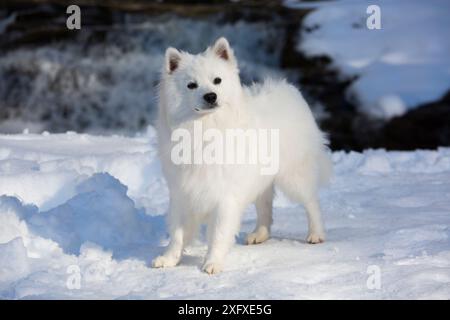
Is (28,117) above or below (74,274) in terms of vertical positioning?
below

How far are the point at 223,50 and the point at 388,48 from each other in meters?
13.1

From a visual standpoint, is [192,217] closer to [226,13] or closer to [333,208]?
[333,208]

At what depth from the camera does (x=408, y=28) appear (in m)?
17.8

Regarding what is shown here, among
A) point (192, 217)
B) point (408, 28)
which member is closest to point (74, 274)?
point (192, 217)

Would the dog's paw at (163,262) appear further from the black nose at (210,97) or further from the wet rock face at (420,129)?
the wet rock face at (420,129)

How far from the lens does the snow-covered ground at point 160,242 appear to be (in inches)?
162

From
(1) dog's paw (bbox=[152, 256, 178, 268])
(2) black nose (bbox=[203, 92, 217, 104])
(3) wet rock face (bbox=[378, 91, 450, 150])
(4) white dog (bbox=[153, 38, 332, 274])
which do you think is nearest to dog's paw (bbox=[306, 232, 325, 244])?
(4) white dog (bbox=[153, 38, 332, 274])

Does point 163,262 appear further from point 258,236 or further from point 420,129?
point 420,129

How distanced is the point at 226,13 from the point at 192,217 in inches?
587

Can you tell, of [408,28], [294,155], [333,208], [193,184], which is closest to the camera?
[193,184]

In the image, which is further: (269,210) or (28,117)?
(28,117)

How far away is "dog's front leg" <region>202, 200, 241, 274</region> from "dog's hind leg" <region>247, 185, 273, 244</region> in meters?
0.76

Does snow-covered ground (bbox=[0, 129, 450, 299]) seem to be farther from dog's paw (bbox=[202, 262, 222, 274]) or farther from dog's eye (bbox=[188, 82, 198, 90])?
dog's eye (bbox=[188, 82, 198, 90])

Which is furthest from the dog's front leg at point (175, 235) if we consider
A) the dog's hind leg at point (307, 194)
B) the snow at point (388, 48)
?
the snow at point (388, 48)
